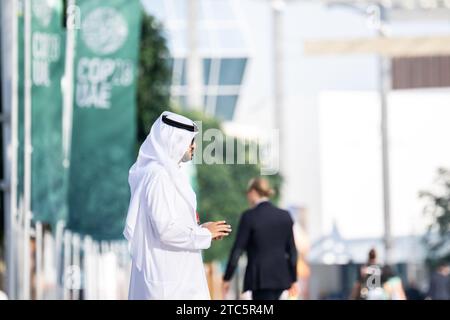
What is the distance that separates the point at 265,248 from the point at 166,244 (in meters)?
4.56

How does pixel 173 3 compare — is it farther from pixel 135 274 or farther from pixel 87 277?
pixel 135 274

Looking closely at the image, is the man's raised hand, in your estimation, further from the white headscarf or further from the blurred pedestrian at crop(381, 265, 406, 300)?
the blurred pedestrian at crop(381, 265, 406, 300)

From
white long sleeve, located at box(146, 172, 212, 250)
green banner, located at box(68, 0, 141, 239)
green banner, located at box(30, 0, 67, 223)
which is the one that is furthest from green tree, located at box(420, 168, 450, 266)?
white long sleeve, located at box(146, 172, 212, 250)

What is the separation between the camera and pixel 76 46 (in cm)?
1864

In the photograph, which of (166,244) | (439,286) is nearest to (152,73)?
(439,286)

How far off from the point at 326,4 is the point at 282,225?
4034 cm

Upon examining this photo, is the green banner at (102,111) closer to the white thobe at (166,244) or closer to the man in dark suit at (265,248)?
the man in dark suit at (265,248)

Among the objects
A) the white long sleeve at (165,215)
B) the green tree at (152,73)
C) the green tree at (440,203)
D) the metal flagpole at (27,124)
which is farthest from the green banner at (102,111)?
the green tree at (440,203)

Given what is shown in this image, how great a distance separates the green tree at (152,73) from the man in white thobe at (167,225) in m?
27.5

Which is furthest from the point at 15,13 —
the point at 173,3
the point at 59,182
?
the point at 173,3

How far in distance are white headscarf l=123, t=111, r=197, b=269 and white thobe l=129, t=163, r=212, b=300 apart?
3cm

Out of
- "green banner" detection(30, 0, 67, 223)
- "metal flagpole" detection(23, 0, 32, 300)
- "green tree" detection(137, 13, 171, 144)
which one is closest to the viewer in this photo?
"metal flagpole" detection(23, 0, 32, 300)

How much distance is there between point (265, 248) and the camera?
13.0 meters

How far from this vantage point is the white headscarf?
8.50m
